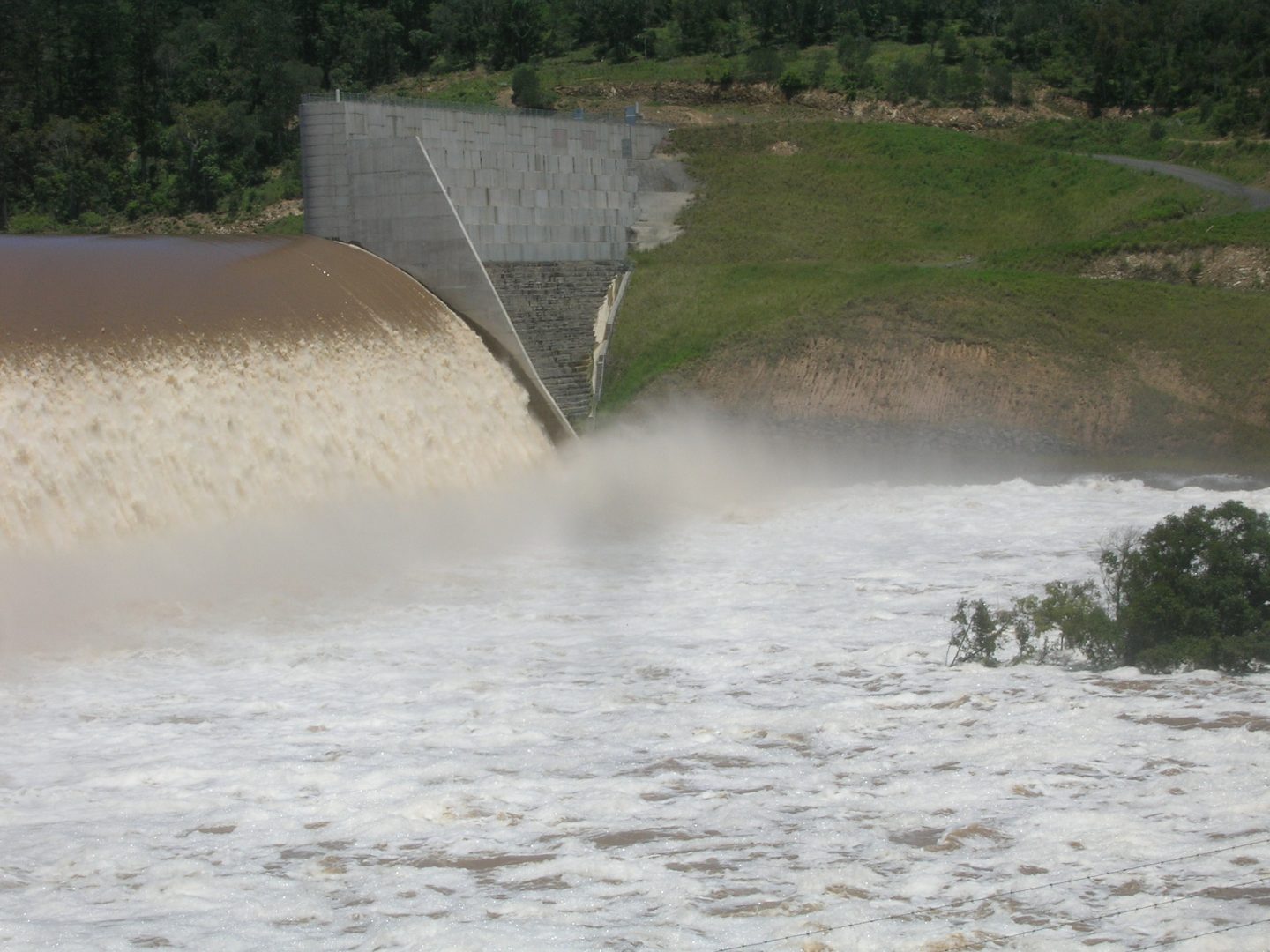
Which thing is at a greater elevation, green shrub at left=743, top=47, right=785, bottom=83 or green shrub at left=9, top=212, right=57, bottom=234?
green shrub at left=743, top=47, right=785, bottom=83

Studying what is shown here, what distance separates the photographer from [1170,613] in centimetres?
1195

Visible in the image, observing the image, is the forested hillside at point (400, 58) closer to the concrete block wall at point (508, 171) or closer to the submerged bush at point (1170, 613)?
the concrete block wall at point (508, 171)

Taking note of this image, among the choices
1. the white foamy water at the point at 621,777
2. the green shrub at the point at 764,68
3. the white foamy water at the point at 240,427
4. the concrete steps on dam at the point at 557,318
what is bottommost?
the white foamy water at the point at 621,777

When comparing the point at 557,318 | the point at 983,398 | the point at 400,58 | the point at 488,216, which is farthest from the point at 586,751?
the point at 400,58

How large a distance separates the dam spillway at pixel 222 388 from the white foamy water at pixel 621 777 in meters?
2.82

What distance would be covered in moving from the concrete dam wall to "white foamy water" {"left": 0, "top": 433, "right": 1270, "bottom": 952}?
27.8ft

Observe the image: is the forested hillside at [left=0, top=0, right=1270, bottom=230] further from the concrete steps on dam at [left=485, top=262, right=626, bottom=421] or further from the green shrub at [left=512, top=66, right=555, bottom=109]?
the concrete steps on dam at [left=485, top=262, right=626, bottom=421]

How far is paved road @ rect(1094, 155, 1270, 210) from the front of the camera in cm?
3041

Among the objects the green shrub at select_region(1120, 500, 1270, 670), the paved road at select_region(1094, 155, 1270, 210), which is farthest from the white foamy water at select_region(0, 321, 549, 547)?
the paved road at select_region(1094, 155, 1270, 210)

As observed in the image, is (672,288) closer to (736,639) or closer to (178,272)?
(178,272)

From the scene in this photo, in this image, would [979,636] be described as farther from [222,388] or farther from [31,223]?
[31,223]

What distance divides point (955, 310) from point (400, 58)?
33555mm

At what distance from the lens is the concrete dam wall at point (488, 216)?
77.7ft

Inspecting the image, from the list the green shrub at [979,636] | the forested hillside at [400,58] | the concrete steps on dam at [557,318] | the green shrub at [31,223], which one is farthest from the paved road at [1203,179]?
the green shrub at [31,223]
